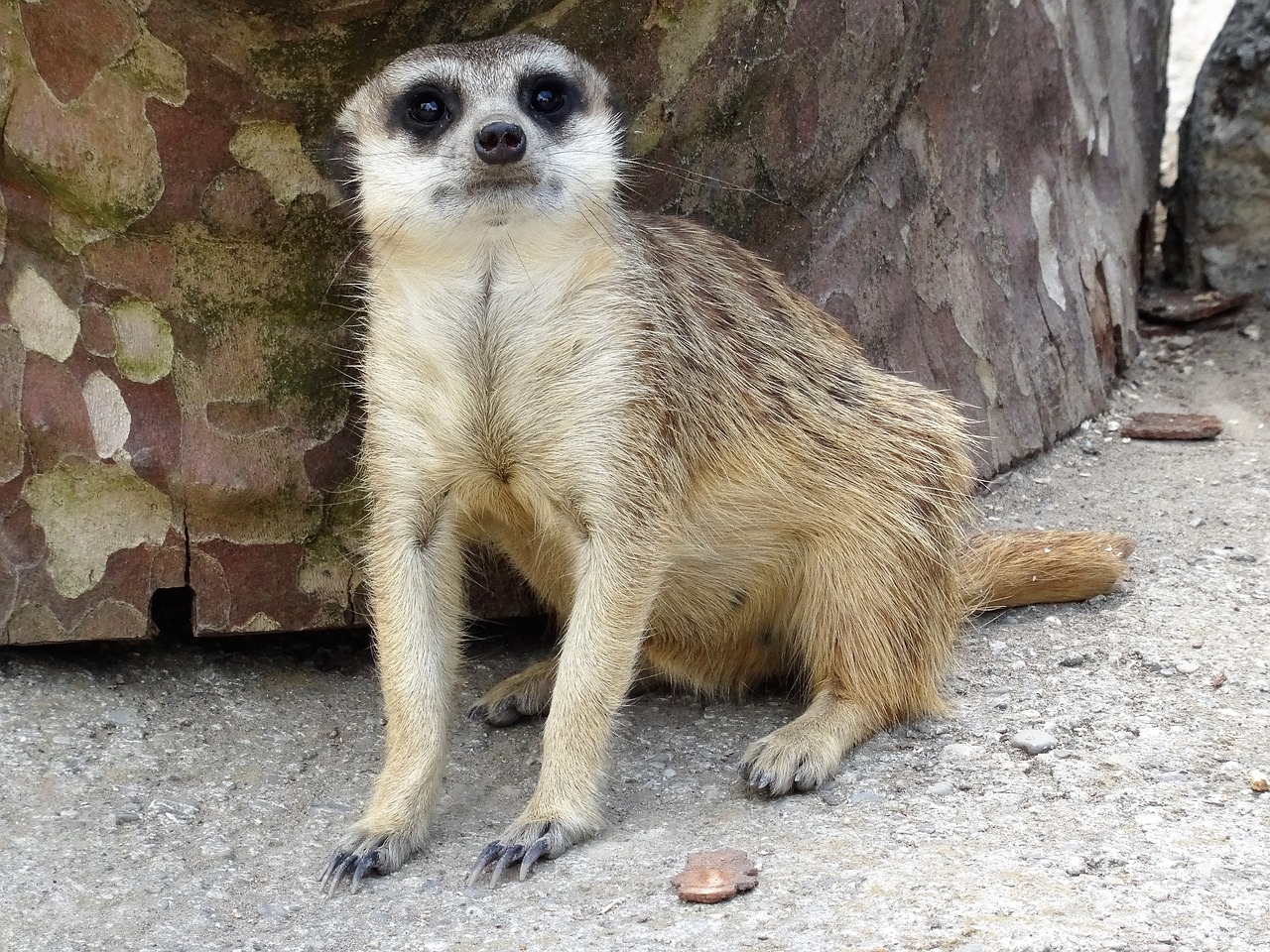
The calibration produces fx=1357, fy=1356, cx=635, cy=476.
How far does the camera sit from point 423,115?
9.26 feet

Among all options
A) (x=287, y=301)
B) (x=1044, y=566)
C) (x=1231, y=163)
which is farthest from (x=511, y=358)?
(x=1231, y=163)

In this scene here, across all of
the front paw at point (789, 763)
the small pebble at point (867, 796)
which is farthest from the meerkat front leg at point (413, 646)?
the small pebble at point (867, 796)

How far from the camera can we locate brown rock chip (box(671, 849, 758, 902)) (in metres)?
2.46

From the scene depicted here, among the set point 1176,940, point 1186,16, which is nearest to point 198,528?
point 1176,940

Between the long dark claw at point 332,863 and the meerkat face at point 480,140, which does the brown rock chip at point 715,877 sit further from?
the meerkat face at point 480,140

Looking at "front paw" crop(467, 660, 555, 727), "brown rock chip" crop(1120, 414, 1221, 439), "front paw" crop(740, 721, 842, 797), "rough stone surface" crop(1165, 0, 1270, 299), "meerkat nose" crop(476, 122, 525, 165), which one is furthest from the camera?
"rough stone surface" crop(1165, 0, 1270, 299)

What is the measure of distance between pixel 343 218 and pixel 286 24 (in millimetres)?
487

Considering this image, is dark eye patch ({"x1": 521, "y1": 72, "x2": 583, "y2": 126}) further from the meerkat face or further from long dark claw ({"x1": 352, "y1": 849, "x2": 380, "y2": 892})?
long dark claw ({"x1": 352, "y1": 849, "x2": 380, "y2": 892})

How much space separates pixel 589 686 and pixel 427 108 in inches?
49.4

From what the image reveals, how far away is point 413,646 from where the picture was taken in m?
2.97

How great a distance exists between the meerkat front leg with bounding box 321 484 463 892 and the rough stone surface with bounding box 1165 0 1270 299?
3.73 metres

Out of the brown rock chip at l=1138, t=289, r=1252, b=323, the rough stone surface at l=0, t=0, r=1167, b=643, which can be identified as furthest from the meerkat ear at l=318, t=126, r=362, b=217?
the brown rock chip at l=1138, t=289, r=1252, b=323

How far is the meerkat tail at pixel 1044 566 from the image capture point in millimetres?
3619

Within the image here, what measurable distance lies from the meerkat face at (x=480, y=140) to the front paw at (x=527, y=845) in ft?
4.05
